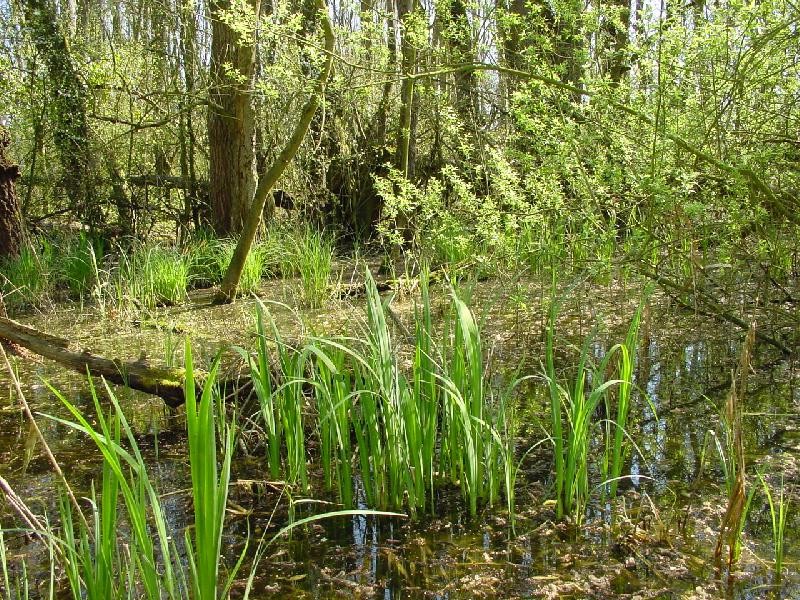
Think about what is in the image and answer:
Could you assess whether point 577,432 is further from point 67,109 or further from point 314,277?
point 67,109

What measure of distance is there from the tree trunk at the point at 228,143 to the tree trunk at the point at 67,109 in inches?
69.3

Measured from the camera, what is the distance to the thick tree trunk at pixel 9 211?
7.60m

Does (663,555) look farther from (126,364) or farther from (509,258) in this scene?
(126,364)

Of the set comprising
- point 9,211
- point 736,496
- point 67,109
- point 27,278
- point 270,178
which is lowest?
point 736,496

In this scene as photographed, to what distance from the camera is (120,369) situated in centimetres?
373

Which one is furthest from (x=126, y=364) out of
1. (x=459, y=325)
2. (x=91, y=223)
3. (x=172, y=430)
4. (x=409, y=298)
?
(x=91, y=223)

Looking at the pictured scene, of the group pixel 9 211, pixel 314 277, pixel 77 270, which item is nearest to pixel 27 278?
pixel 77 270

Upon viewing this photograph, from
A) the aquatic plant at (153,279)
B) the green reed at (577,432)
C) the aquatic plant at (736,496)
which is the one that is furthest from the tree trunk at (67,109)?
the aquatic plant at (736,496)

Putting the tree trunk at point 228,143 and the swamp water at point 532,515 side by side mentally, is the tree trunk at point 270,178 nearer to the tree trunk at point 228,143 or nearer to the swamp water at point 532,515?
the tree trunk at point 228,143

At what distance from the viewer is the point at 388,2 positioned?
36.2 feet

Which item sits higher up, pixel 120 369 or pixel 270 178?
pixel 270 178

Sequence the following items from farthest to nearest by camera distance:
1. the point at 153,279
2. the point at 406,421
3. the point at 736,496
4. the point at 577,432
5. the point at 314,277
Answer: the point at 153,279 < the point at 314,277 < the point at 406,421 < the point at 577,432 < the point at 736,496

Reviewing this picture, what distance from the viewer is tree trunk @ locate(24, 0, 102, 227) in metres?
9.23

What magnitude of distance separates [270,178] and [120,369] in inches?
119
